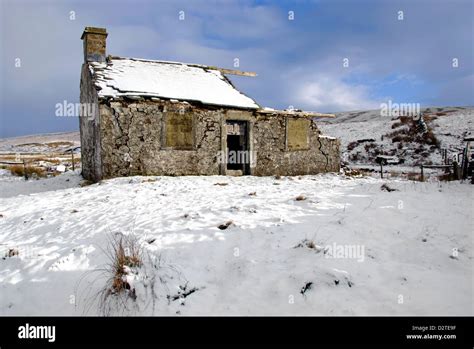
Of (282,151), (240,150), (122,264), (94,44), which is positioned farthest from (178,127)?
(122,264)

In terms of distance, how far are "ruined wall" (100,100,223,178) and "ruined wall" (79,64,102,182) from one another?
0.56 m

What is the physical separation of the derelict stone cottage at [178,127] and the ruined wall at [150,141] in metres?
0.03

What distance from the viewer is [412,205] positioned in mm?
6672

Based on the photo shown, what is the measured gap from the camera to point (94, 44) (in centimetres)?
1427

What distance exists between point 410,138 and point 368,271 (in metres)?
25.1

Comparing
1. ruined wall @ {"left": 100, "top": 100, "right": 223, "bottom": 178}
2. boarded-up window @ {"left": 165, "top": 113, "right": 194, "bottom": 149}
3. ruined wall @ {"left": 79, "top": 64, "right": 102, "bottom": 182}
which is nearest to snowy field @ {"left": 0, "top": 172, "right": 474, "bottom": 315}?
ruined wall @ {"left": 100, "top": 100, "right": 223, "bottom": 178}

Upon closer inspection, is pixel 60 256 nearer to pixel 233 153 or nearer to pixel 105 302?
pixel 105 302

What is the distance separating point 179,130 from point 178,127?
123 millimetres

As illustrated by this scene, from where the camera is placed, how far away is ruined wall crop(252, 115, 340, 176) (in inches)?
562

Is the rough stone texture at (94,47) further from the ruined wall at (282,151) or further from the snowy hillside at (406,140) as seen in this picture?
the snowy hillside at (406,140)

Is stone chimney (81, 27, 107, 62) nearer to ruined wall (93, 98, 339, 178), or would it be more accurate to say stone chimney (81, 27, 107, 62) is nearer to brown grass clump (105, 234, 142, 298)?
ruined wall (93, 98, 339, 178)

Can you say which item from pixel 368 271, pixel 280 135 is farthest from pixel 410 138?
pixel 368 271

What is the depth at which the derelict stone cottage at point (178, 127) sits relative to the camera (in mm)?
11766

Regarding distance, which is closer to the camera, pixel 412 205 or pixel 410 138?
pixel 412 205
